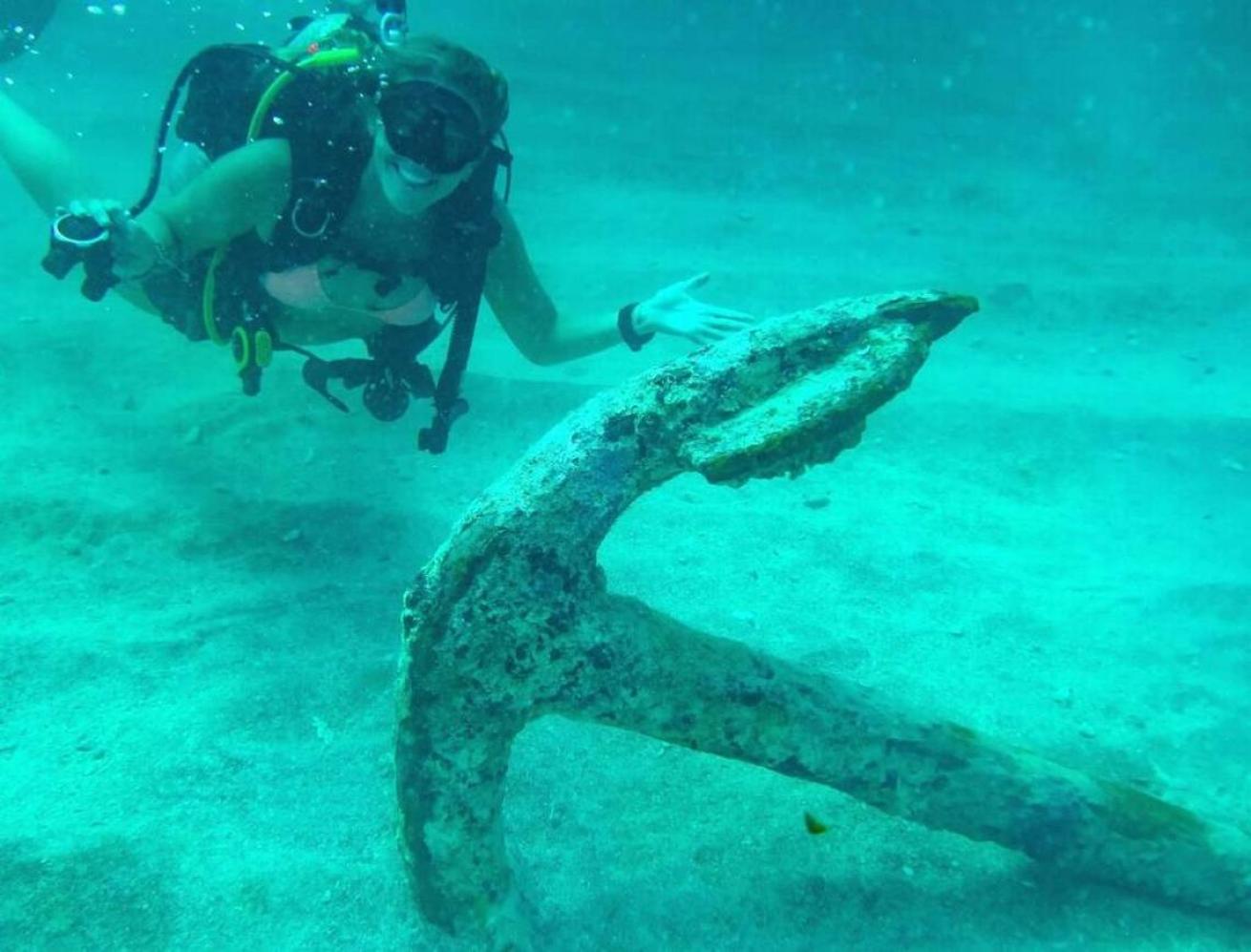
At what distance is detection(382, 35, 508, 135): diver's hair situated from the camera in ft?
11.9

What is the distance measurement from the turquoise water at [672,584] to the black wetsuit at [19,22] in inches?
76.0

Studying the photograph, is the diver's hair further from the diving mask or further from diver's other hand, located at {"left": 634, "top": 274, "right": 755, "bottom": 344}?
diver's other hand, located at {"left": 634, "top": 274, "right": 755, "bottom": 344}

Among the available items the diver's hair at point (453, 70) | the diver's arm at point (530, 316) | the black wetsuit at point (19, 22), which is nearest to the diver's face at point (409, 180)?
the diver's hair at point (453, 70)

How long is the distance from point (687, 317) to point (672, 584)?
1.51 metres

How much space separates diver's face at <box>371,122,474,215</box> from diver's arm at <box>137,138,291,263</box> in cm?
50

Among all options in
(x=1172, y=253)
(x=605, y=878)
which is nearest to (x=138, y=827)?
(x=605, y=878)

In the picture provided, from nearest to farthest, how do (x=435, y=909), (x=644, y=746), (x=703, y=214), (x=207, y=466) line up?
(x=435, y=909)
(x=644, y=746)
(x=207, y=466)
(x=703, y=214)

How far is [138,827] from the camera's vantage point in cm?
263

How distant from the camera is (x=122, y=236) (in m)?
3.40

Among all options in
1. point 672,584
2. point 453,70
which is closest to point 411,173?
point 453,70

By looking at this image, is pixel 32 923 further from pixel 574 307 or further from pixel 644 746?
pixel 574 307

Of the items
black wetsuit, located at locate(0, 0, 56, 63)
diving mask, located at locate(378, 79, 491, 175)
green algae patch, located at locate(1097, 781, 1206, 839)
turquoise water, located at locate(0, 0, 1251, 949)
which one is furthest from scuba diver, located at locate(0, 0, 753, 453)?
black wetsuit, located at locate(0, 0, 56, 63)

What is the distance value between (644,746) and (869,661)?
1367 millimetres

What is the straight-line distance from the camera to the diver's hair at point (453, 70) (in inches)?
143
